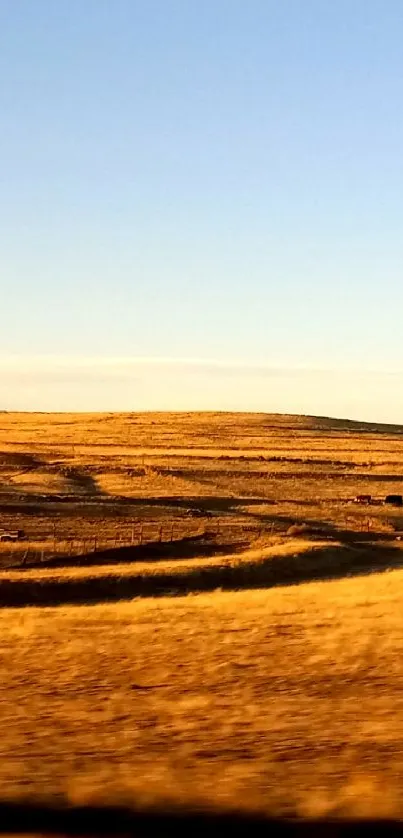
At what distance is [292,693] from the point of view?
15.2 meters

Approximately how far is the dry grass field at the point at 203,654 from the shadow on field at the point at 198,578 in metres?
0.09

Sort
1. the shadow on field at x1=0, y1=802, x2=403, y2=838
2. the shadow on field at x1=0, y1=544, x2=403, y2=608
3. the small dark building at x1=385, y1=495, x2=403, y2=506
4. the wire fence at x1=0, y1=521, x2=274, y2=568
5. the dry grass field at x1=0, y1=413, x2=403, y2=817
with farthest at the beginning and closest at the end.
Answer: the small dark building at x1=385, y1=495, x2=403, y2=506 < the wire fence at x1=0, y1=521, x2=274, y2=568 < the shadow on field at x1=0, y1=544, x2=403, y2=608 < the dry grass field at x1=0, y1=413, x2=403, y2=817 < the shadow on field at x1=0, y1=802, x2=403, y2=838

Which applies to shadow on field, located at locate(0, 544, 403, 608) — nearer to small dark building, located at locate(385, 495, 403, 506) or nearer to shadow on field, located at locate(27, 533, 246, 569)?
shadow on field, located at locate(27, 533, 246, 569)

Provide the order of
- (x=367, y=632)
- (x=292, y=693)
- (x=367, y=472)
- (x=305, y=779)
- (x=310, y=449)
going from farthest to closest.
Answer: (x=310, y=449)
(x=367, y=472)
(x=367, y=632)
(x=292, y=693)
(x=305, y=779)

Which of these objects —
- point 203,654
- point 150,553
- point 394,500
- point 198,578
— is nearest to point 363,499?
point 394,500

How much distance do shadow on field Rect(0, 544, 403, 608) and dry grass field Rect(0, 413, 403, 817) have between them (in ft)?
0.30

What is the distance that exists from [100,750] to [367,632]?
9.68 metres

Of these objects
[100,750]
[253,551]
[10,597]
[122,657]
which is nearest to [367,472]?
[253,551]

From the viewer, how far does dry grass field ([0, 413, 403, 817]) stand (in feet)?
33.2

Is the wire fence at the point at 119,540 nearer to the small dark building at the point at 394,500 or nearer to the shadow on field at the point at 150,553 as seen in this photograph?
the shadow on field at the point at 150,553

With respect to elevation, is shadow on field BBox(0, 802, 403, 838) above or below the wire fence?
above

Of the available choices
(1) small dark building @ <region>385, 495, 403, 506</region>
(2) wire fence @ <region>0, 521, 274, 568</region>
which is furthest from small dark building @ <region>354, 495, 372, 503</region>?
(2) wire fence @ <region>0, 521, 274, 568</region>

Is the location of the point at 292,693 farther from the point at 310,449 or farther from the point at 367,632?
the point at 310,449

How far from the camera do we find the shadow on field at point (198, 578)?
112 feet
